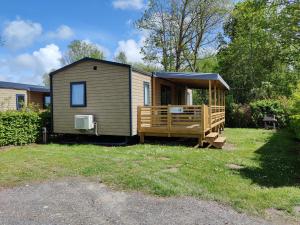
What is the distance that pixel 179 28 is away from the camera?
28.1m

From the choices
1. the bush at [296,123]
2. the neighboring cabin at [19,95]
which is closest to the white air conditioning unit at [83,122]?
the neighboring cabin at [19,95]

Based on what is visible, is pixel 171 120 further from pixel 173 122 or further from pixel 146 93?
pixel 146 93

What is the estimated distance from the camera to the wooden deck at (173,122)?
1084 centimetres

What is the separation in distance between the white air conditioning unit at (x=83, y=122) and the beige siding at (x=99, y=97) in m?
0.38

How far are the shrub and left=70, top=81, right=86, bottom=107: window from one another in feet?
38.4

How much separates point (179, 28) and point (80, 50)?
17.9 m

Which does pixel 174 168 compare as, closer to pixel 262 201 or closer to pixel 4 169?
pixel 262 201

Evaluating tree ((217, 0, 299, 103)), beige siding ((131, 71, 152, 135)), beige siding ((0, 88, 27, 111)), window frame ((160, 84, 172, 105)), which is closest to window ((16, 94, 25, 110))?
beige siding ((0, 88, 27, 111))

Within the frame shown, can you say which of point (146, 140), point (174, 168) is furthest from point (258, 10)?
point (174, 168)

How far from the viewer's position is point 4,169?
23.5 ft

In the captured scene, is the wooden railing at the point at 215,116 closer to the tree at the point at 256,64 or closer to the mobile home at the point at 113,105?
the mobile home at the point at 113,105

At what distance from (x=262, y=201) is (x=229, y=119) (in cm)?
1642

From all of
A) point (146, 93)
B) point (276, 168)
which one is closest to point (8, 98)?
point (146, 93)

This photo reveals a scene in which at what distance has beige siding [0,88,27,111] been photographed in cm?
1803
